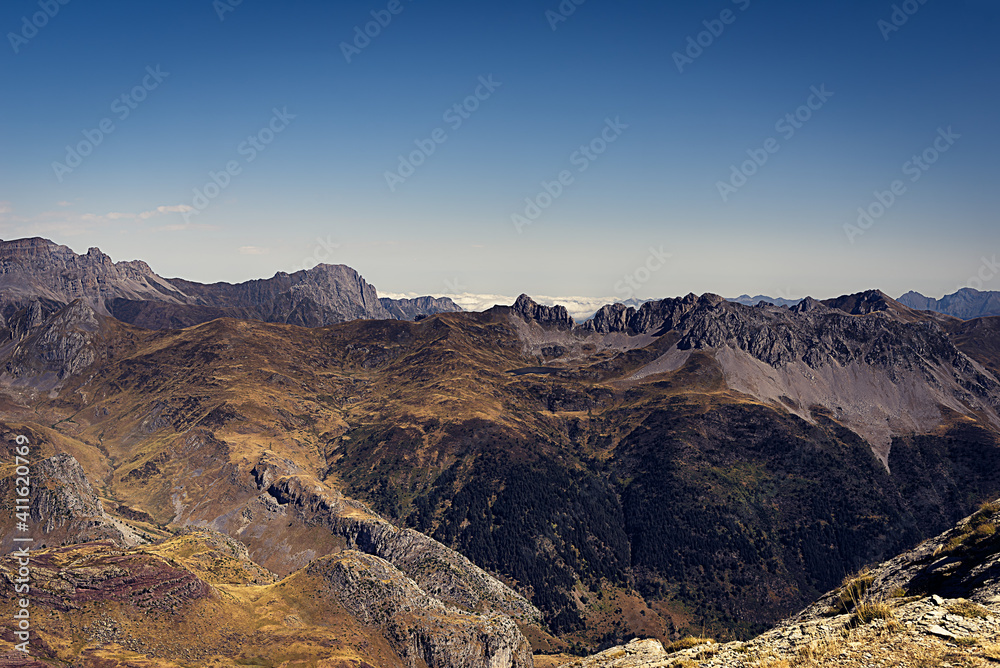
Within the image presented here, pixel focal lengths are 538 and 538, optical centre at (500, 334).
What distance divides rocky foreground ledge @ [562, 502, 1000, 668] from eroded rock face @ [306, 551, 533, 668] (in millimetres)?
143086

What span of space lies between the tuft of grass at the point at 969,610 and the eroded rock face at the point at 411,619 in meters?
155

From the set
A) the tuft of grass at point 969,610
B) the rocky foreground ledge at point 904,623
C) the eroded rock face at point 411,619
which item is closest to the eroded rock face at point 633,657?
the rocky foreground ledge at point 904,623

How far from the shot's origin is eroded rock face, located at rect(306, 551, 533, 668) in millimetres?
154875

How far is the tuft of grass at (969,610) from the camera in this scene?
70.7 ft

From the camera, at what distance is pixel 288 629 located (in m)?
138

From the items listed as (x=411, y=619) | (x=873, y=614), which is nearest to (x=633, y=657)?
(x=873, y=614)

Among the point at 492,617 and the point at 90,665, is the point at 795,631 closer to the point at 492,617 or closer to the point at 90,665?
the point at 90,665

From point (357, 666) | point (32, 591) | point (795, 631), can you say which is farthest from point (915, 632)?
point (32, 591)

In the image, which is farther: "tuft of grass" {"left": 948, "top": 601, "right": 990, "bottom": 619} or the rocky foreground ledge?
"tuft of grass" {"left": 948, "top": 601, "right": 990, "bottom": 619}

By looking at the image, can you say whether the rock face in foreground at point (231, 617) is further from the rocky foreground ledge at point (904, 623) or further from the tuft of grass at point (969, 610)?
the tuft of grass at point (969, 610)

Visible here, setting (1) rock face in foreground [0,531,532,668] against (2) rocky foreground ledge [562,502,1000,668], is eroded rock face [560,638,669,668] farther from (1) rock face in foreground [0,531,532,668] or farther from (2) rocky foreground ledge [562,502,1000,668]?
(1) rock face in foreground [0,531,532,668]

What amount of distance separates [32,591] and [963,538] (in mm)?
165557

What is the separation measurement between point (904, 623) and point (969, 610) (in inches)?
103

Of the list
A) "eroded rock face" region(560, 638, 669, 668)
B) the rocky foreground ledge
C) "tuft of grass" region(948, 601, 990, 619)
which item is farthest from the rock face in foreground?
"tuft of grass" region(948, 601, 990, 619)
